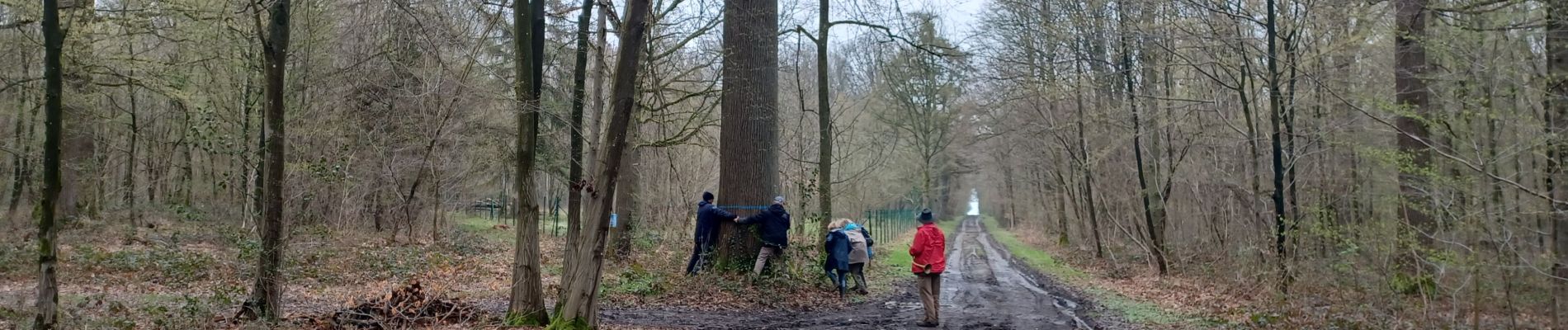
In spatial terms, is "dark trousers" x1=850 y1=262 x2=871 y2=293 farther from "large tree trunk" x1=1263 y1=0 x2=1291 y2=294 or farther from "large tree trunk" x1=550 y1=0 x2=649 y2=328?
"large tree trunk" x1=550 y1=0 x2=649 y2=328

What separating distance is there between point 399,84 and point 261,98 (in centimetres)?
276

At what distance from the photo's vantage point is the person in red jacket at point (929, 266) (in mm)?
9945

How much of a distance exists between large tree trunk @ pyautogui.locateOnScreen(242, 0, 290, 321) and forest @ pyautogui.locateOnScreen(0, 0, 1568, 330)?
26 mm

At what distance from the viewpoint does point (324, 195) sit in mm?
19500

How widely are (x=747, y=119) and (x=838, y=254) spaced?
223 centimetres

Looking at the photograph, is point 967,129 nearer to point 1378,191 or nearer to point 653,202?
point 653,202

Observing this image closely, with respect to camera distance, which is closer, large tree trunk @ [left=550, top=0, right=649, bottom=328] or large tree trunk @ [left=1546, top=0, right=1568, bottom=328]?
large tree trunk @ [left=550, top=0, right=649, bottom=328]

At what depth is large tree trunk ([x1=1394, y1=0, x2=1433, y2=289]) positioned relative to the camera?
11.1 m

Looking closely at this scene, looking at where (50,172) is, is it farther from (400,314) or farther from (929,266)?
(929,266)

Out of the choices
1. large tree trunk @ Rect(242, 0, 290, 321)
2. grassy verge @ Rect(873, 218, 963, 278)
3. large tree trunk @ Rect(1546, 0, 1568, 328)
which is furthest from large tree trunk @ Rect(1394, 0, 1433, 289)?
large tree trunk @ Rect(242, 0, 290, 321)

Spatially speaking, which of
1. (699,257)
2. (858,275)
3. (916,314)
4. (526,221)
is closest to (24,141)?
(699,257)

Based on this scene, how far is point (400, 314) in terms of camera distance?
851cm

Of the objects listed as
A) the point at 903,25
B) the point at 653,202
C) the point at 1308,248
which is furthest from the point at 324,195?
the point at 1308,248

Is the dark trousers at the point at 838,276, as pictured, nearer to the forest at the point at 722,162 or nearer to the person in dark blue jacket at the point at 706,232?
the forest at the point at 722,162
